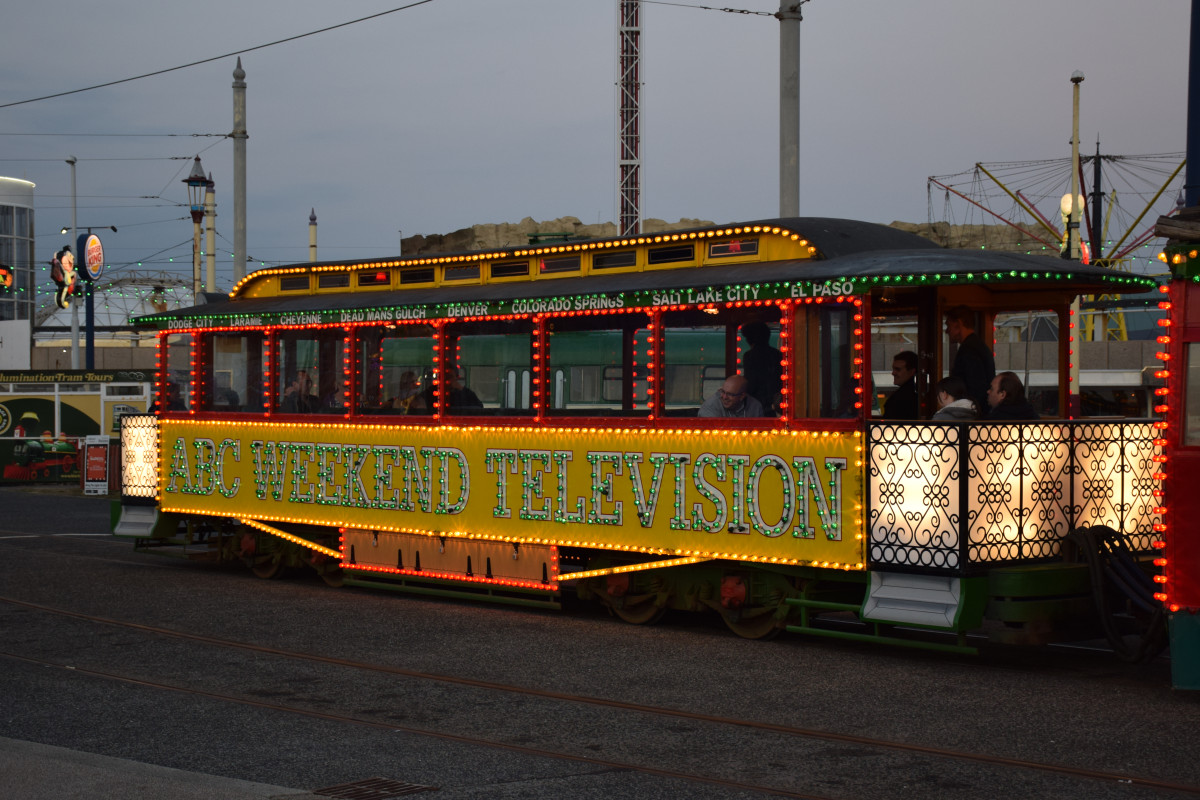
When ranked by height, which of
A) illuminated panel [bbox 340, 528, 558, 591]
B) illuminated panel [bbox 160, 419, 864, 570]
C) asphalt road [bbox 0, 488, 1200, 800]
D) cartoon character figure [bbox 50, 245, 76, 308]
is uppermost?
cartoon character figure [bbox 50, 245, 76, 308]

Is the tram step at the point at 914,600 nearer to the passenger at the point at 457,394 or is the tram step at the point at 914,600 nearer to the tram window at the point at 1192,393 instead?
the tram window at the point at 1192,393

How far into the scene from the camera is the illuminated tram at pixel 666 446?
1002 cm

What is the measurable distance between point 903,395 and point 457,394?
14.2ft

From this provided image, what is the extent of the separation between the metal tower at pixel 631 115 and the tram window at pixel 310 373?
53.8 metres

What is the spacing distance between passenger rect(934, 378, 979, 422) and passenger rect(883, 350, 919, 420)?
102 cm

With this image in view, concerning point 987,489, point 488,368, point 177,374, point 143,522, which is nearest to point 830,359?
point 987,489

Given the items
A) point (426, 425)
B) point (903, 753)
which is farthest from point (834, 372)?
point (426, 425)

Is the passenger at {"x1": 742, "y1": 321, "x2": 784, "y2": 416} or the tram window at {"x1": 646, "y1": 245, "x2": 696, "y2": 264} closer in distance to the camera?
the passenger at {"x1": 742, "y1": 321, "x2": 784, "y2": 416}

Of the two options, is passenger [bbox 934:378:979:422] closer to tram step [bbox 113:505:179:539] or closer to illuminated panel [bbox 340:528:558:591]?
illuminated panel [bbox 340:528:558:591]

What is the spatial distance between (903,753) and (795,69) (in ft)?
28.1

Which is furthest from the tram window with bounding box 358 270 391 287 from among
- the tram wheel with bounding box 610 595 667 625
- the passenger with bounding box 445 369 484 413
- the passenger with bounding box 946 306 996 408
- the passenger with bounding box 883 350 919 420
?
the passenger with bounding box 946 306 996 408

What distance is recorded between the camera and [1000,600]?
9.81 metres

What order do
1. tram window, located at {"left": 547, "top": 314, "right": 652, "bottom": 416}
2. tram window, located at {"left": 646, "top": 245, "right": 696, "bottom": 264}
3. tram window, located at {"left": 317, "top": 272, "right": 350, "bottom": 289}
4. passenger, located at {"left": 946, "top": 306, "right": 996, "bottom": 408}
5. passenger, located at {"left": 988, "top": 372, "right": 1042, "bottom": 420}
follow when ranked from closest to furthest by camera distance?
passenger, located at {"left": 988, "top": 372, "right": 1042, "bottom": 420} → passenger, located at {"left": 946, "top": 306, "right": 996, "bottom": 408} → tram window, located at {"left": 547, "top": 314, "right": 652, "bottom": 416} → tram window, located at {"left": 646, "top": 245, "right": 696, "bottom": 264} → tram window, located at {"left": 317, "top": 272, "right": 350, "bottom": 289}

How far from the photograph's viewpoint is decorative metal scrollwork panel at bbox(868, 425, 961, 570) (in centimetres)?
980
